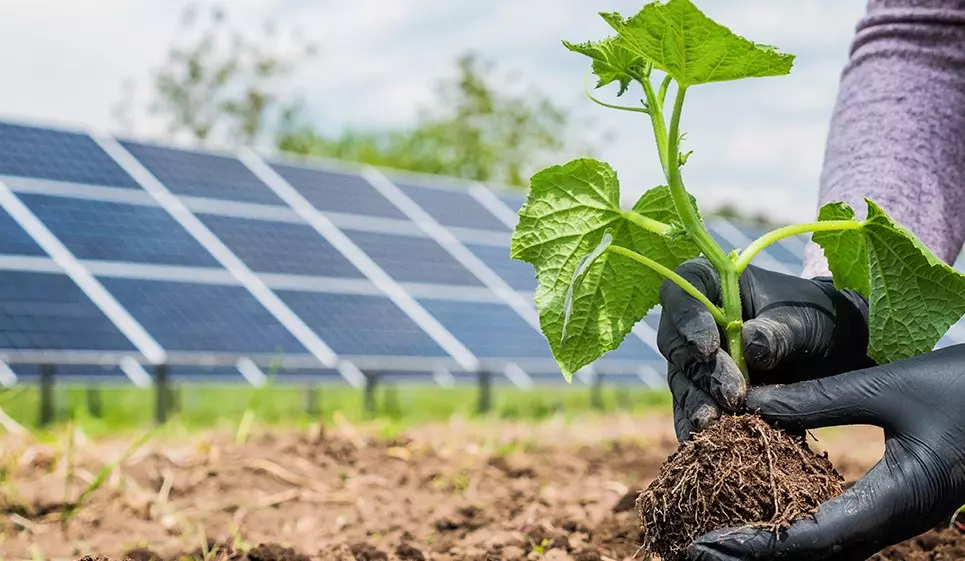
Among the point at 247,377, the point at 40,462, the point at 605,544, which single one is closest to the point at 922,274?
the point at 605,544

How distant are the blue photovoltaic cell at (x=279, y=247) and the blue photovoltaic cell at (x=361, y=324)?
1.08 ft

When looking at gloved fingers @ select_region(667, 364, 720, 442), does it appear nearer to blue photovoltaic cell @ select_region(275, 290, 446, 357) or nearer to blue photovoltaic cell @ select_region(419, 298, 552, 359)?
blue photovoltaic cell @ select_region(275, 290, 446, 357)

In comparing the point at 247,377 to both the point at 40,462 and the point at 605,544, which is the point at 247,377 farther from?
the point at 605,544

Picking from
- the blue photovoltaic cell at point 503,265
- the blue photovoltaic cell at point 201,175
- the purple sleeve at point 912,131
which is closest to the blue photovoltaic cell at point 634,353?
the blue photovoltaic cell at point 503,265

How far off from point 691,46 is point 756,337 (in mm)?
486

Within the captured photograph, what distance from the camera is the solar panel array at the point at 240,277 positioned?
5699mm

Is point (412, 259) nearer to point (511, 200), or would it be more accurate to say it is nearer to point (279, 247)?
point (279, 247)

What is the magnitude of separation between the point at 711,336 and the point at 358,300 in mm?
5447

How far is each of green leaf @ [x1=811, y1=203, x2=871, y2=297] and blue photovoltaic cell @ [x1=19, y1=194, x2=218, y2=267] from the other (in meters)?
5.38

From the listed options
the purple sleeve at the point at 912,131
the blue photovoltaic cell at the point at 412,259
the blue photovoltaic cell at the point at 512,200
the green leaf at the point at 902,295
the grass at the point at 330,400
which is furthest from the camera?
the blue photovoltaic cell at the point at 512,200

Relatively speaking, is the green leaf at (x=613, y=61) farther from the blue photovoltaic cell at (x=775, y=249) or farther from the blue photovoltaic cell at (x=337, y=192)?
the blue photovoltaic cell at (x=775, y=249)

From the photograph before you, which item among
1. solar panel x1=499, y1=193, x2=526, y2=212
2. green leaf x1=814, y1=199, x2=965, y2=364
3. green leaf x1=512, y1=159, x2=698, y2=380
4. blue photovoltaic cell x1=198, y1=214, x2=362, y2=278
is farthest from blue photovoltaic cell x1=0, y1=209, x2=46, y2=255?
green leaf x1=814, y1=199, x2=965, y2=364

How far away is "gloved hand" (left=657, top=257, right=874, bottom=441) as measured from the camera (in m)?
1.58

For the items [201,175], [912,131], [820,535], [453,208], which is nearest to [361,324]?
[201,175]
